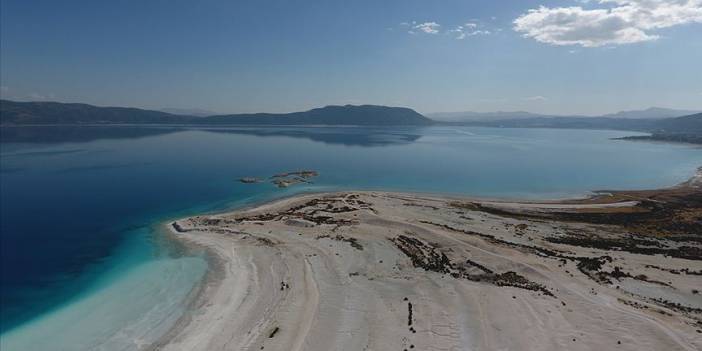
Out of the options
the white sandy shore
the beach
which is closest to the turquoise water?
the white sandy shore

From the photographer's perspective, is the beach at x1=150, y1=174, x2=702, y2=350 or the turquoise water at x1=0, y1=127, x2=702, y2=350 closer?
the beach at x1=150, y1=174, x2=702, y2=350

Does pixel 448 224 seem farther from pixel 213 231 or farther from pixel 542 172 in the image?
pixel 542 172

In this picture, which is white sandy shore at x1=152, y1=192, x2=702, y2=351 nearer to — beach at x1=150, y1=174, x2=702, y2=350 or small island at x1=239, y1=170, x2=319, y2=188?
beach at x1=150, y1=174, x2=702, y2=350

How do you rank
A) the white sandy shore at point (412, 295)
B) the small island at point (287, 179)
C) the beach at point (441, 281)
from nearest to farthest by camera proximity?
the white sandy shore at point (412, 295), the beach at point (441, 281), the small island at point (287, 179)

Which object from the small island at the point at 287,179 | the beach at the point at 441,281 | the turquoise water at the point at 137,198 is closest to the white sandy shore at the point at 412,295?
the beach at the point at 441,281

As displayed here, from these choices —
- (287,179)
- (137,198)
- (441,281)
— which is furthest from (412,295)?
(287,179)

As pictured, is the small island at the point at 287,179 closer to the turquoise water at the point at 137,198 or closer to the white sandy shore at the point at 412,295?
the turquoise water at the point at 137,198

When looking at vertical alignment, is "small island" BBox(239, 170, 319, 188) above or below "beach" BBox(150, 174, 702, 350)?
above

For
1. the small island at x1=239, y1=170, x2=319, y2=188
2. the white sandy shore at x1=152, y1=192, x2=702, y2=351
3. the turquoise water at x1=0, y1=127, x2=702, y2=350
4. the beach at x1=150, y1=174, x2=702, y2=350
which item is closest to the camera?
the white sandy shore at x1=152, y1=192, x2=702, y2=351
